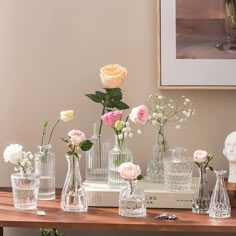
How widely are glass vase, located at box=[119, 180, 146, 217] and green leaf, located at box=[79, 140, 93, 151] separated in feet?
0.69

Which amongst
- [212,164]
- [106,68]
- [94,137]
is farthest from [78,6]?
[212,164]

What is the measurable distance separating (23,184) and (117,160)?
0.34 m

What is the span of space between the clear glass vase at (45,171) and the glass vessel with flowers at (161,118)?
361mm

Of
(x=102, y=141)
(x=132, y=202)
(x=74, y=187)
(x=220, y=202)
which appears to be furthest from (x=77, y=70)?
(x=220, y=202)

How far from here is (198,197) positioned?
75.0 inches

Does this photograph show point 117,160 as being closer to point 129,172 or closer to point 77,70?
point 129,172

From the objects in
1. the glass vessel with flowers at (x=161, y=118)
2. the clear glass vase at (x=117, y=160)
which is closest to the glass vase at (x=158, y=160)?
the glass vessel with flowers at (x=161, y=118)

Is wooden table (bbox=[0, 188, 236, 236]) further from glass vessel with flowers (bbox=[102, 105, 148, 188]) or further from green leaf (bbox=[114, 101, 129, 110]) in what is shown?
green leaf (bbox=[114, 101, 129, 110])

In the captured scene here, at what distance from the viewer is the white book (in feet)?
6.35

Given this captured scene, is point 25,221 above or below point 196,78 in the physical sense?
below

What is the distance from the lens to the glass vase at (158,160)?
210 centimetres

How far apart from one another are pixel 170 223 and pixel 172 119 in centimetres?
58

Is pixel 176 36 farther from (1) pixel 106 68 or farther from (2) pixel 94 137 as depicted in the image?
(2) pixel 94 137

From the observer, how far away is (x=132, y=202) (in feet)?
6.10
